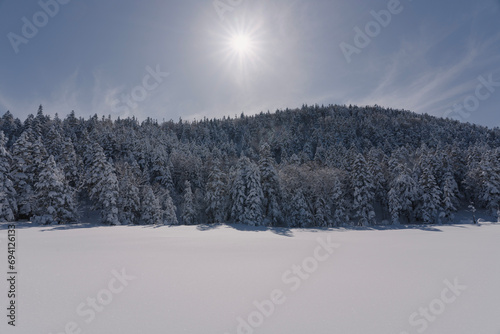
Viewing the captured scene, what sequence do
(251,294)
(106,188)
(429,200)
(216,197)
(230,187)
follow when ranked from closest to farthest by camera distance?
(251,294), (106,188), (230,187), (216,197), (429,200)

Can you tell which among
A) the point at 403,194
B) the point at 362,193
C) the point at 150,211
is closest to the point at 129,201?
the point at 150,211

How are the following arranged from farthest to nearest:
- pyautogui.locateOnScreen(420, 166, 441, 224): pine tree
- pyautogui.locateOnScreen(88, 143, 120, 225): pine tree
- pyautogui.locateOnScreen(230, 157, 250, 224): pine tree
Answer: pyautogui.locateOnScreen(420, 166, 441, 224): pine tree, pyautogui.locateOnScreen(230, 157, 250, 224): pine tree, pyautogui.locateOnScreen(88, 143, 120, 225): pine tree

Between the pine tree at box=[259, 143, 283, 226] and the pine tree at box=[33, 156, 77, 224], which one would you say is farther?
the pine tree at box=[259, 143, 283, 226]

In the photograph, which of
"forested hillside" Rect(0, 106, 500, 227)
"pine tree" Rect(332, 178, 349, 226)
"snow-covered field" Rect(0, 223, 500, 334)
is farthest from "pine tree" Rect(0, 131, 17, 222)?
"pine tree" Rect(332, 178, 349, 226)

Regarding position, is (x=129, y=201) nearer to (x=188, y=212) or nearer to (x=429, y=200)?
(x=188, y=212)

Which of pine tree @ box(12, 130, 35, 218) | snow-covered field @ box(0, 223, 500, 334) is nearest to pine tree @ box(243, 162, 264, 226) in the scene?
snow-covered field @ box(0, 223, 500, 334)

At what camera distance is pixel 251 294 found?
5.86m

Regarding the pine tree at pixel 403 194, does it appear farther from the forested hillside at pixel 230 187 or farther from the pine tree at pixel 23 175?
the pine tree at pixel 23 175

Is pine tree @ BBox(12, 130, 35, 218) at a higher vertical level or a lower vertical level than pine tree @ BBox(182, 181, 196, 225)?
higher

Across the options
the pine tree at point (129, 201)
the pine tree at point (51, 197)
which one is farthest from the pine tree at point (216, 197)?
the pine tree at point (51, 197)

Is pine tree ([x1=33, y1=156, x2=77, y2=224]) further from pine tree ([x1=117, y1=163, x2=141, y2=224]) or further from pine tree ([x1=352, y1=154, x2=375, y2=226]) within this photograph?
pine tree ([x1=352, y1=154, x2=375, y2=226])

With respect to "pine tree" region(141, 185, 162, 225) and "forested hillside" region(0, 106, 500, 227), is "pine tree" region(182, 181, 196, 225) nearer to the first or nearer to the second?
"forested hillside" region(0, 106, 500, 227)

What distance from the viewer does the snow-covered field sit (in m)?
4.58

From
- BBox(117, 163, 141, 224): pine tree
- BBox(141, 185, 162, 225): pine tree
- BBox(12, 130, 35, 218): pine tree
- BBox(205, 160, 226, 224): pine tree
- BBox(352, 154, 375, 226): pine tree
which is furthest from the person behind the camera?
BBox(352, 154, 375, 226): pine tree
